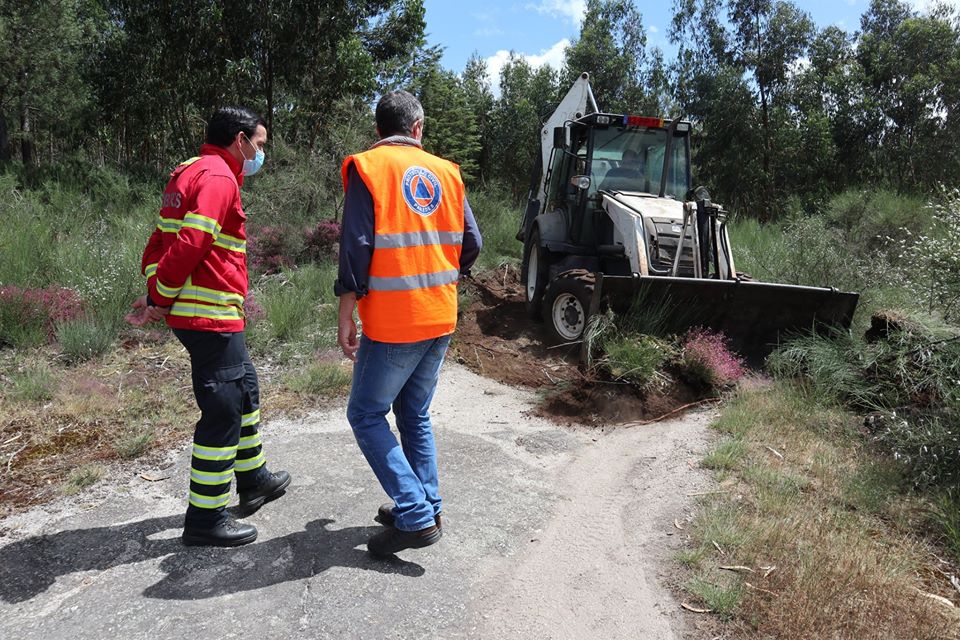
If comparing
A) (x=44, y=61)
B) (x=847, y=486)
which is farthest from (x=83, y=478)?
(x=44, y=61)

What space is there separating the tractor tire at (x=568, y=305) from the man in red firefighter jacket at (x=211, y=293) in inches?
166

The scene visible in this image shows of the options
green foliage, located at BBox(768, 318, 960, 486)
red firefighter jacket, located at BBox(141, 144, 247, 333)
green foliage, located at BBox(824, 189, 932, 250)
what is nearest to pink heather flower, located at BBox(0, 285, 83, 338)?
red firefighter jacket, located at BBox(141, 144, 247, 333)

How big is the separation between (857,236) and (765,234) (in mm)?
1555

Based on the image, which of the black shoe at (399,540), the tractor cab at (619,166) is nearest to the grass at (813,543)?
the black shoe at (399,540)

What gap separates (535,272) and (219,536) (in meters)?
6.14

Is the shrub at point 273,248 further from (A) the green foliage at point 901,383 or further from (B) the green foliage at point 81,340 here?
(A) the green foliage at point 901,383

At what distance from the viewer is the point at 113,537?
3.29 m

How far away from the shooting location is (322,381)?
5602 millimetres

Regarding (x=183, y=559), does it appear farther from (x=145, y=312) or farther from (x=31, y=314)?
(x=31, y=314)

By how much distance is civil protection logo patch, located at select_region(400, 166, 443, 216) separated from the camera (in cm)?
290

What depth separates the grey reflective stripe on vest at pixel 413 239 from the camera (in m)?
2.86

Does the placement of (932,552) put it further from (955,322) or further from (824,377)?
(955,322)

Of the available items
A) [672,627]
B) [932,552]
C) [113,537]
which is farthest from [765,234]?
[113,537]

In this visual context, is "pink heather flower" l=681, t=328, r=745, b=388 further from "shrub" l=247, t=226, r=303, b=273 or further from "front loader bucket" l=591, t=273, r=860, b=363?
"shrub" l=247, t=226, r=303, b=273
